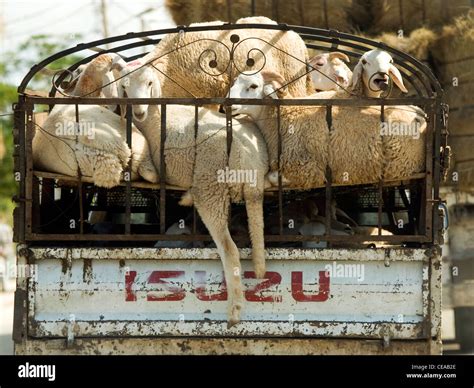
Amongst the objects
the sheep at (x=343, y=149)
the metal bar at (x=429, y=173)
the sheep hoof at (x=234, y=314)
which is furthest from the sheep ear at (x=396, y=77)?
the sheep hoof at (x=234, y=314)

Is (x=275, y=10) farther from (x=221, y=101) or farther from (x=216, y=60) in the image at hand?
(x=221, y=101)

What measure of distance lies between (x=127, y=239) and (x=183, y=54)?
1750 millimetres

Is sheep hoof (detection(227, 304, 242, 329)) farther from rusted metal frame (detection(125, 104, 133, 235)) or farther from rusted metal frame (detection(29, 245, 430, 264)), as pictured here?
rusted metal frame (detection(125, 104, 133, 235))

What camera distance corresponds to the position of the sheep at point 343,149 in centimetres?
635

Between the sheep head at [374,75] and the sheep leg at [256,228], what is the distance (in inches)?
42.9

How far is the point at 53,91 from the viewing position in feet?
25.6

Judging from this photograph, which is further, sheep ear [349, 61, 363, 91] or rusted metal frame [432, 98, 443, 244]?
sheep ear [349, 61, 363, 91]

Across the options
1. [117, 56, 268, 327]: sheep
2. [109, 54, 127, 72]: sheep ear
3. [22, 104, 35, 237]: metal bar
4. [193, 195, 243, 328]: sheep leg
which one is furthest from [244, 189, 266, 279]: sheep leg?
[109, 54, 127, 72]: sheep ear

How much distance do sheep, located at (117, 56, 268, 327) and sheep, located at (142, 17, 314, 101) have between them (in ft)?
3.24

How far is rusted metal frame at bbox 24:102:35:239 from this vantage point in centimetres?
623

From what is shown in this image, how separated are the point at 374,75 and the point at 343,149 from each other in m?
0.62

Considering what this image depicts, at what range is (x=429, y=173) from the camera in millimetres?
6301

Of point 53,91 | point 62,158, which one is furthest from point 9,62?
point 62,158
